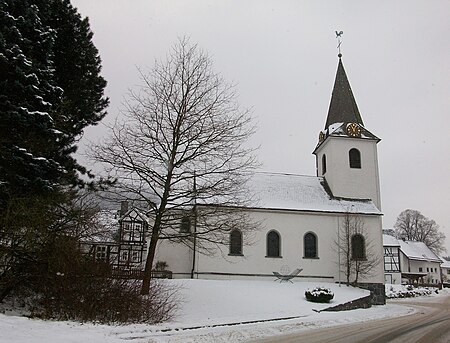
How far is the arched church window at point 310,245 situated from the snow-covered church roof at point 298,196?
1920 millimetres

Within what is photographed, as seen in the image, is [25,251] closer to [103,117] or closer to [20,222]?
[20,222]

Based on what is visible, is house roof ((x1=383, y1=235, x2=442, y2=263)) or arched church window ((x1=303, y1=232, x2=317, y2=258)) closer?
arched church window ((x1=303, y1=232, x2=317, y2=258))

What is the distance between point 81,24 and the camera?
16.0 meters

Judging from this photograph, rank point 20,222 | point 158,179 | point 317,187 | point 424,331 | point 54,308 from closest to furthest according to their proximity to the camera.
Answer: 1. point 20,222
2. point 54,308
3. point 424,331
4. point 158,179
5. point 317,187

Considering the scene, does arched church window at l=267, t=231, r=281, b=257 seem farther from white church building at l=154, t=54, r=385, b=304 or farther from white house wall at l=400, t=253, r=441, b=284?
white house wall at l=400, t=253, r=441, b=284

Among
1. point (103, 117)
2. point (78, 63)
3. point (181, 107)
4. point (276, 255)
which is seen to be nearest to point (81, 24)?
point (78, 63)

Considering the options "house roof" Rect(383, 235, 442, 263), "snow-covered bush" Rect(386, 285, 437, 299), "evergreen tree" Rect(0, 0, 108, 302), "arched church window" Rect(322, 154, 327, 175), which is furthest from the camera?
"house roof" Rect(383, 235, 442, 263)

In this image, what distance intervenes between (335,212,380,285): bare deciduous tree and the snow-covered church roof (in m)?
1.04

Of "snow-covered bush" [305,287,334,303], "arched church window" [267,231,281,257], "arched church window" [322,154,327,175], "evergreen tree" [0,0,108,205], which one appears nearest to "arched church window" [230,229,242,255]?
"arched church window" [267,231,281,257]

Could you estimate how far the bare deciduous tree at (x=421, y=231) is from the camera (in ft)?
269

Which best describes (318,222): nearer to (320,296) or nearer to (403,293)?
(320,296)

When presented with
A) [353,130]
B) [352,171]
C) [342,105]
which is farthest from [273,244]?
[342,105]

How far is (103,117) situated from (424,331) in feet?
45.4

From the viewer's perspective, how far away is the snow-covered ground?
35.6 ft
